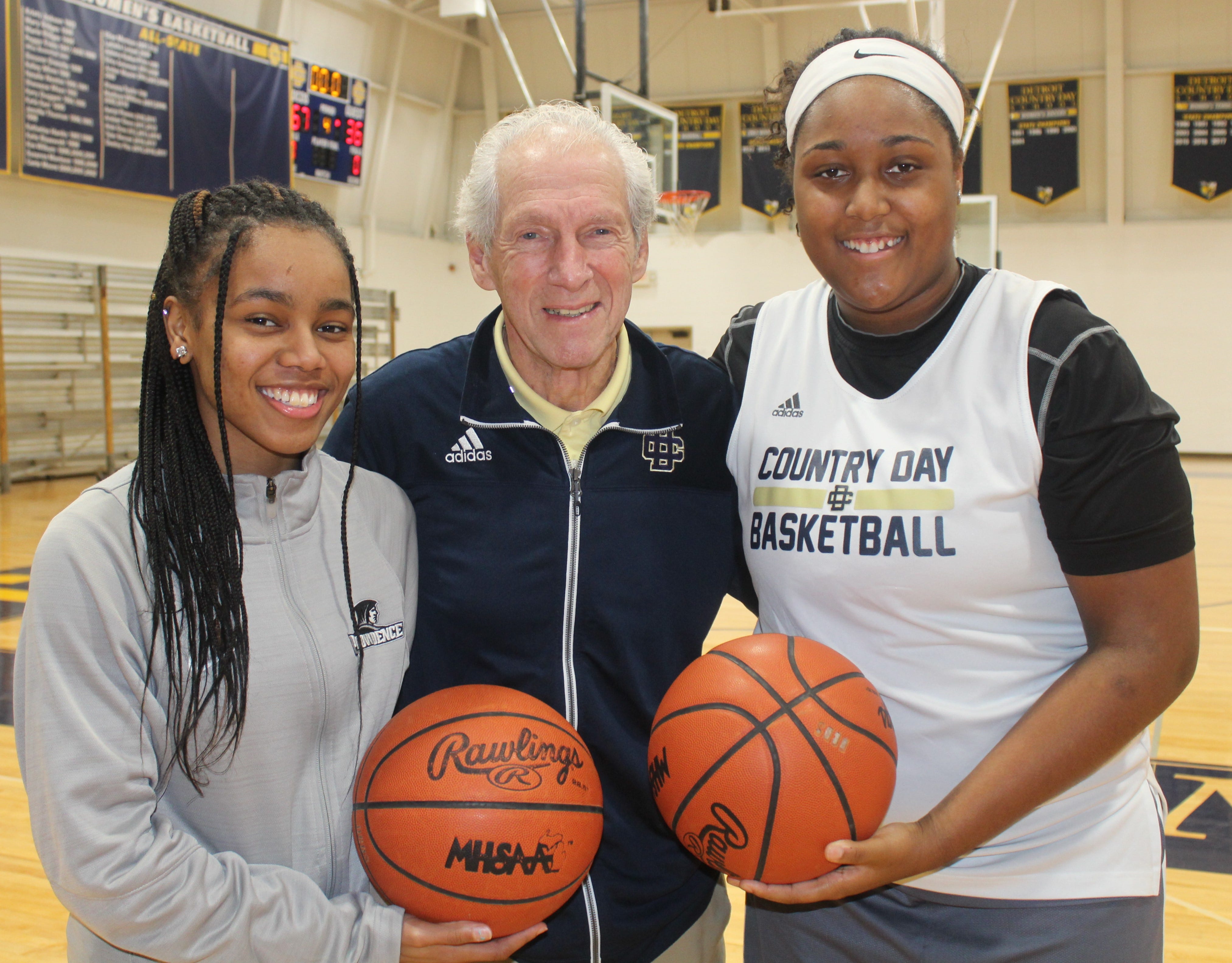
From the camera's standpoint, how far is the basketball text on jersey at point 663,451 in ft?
4.85

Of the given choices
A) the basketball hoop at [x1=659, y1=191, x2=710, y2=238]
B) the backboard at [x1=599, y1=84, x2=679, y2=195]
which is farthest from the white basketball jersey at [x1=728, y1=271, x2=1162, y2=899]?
the basketball hoop at [x1=659, y1=191, x2=710, y2=238]

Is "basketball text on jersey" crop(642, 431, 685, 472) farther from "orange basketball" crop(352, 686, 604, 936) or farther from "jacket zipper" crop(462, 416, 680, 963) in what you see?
"orange basketball" crop(352, 686, 604, 936)

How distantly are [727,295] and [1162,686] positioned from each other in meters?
11.0

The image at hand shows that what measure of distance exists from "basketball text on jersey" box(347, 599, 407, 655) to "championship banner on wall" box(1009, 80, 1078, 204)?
1117cm

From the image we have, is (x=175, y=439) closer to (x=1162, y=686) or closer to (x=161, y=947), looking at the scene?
(x=161, y=947)

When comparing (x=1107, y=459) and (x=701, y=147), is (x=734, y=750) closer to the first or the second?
(x=1107, y=459)

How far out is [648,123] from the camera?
27.6ft

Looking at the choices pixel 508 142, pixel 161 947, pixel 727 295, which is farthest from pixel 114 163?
pixel 161 947

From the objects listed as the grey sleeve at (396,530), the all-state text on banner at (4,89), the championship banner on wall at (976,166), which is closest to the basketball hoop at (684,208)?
the championship banner on wall at (976,166)

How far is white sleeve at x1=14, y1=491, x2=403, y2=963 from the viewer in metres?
1.01

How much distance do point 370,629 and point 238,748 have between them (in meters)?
0.21

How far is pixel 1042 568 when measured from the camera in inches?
49.1

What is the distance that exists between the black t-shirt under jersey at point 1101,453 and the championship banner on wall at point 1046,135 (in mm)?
10823

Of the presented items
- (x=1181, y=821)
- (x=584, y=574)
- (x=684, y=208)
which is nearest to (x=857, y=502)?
(x=584, y=574)
